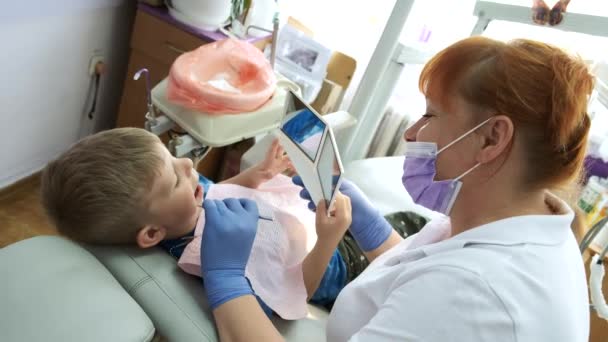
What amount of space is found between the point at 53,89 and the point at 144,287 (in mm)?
1496

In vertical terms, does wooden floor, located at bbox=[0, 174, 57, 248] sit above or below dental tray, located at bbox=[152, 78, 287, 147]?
below

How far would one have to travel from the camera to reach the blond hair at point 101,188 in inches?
40.3

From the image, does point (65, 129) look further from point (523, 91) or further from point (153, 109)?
point (523, 91)

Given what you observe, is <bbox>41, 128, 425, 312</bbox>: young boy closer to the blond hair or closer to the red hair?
the blond hair

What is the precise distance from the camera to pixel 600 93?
3.97ft

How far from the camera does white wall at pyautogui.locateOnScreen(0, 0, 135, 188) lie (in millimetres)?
1862

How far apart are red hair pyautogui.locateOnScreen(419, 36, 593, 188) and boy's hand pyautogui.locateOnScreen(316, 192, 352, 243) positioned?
360 mm

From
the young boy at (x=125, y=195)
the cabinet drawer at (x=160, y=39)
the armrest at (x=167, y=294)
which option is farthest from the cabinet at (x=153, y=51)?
the armrest at (x=167, y=294)

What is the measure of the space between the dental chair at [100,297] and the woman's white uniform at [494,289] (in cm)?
36

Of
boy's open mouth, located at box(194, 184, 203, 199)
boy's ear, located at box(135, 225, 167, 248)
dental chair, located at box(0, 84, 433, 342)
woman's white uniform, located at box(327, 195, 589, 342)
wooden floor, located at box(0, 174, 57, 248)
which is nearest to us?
woman's white uniform, located at box(327, 195, 589, 342)

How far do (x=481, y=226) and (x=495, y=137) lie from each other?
0.53 feet

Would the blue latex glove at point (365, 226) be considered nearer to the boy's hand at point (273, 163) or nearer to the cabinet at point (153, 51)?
the boy's hand at point (273, 163)

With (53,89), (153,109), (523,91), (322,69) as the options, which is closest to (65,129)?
(53,89)

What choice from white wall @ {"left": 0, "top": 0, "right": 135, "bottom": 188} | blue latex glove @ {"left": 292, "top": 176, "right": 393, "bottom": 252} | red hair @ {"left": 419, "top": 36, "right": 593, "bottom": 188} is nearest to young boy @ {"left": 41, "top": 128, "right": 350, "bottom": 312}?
blue latex glove @ {"left": 292, "top": 176, "right": 393, "bottom": 252}
